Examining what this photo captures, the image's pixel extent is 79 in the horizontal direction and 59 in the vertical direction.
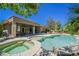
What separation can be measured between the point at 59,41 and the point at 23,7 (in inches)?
50.2

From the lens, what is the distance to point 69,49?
19.6ft

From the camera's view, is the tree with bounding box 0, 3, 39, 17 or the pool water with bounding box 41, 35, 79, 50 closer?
the tree with bounding box 0, 3, 39, 17

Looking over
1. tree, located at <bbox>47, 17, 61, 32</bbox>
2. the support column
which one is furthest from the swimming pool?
tree, located at <bbox>47, 17, 61, 32</bbox>

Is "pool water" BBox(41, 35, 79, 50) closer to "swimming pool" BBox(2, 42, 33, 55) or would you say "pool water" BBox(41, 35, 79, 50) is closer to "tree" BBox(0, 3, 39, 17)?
"swimming pool" BBox(2, 42, 33, 55)

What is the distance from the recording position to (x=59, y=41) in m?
5.95

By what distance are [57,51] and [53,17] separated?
88 centimetres

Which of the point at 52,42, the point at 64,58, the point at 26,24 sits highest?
the point at 26,24

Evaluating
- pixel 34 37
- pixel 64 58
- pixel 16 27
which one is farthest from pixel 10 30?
pixel 64 58

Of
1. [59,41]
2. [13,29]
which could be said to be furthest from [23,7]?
[59,41]

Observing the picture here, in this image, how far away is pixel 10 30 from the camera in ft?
19.7

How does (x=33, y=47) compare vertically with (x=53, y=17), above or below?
below

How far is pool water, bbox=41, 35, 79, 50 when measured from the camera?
596 centimetres

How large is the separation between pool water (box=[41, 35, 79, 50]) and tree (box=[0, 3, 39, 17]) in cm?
81

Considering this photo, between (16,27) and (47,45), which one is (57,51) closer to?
(47,45)
